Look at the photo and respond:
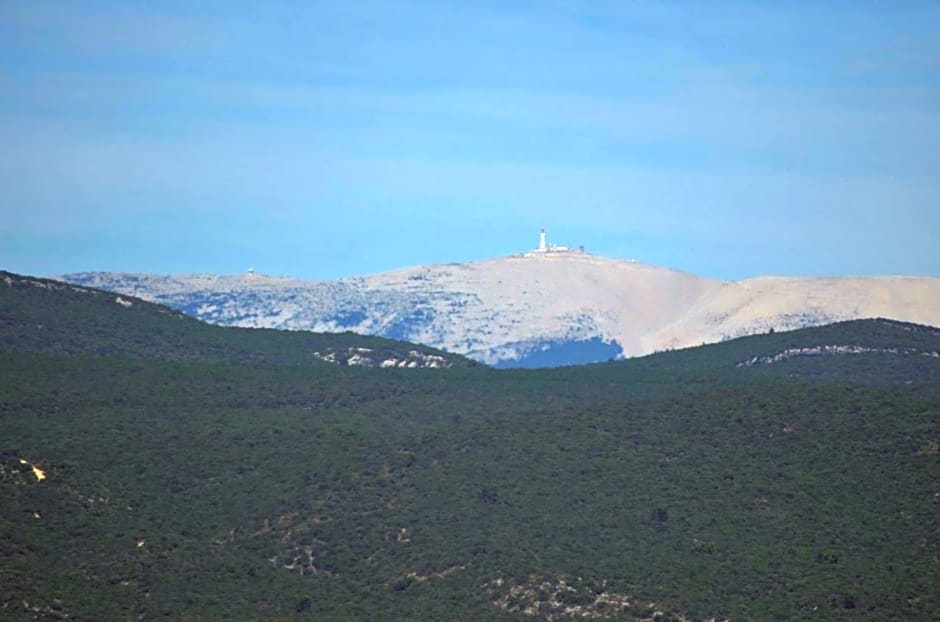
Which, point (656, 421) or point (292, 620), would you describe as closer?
point (292, 620)

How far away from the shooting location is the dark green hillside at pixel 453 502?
123 metres

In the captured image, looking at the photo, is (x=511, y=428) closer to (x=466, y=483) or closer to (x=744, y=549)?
(x=466, y=483)

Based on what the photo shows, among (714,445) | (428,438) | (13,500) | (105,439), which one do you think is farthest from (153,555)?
(714,445)

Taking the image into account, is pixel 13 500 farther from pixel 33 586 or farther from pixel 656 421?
pixel 656 421

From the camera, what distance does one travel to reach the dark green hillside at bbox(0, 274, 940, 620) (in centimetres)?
12306

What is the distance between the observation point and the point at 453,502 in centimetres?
14075

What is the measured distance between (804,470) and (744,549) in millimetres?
14925

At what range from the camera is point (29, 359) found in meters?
168

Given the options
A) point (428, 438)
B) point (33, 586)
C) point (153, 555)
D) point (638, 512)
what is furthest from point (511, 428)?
point (33, 586)

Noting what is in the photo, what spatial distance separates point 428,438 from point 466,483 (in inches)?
420

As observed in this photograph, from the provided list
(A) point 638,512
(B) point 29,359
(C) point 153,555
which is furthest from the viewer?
(B) point 29,359

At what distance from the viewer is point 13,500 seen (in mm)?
131625

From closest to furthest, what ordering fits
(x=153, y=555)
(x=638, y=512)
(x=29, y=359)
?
(x=153, y=555) < (x=638, y=512) < (x=29, y=359)

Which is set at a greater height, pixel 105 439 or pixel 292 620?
pixel 105 439
